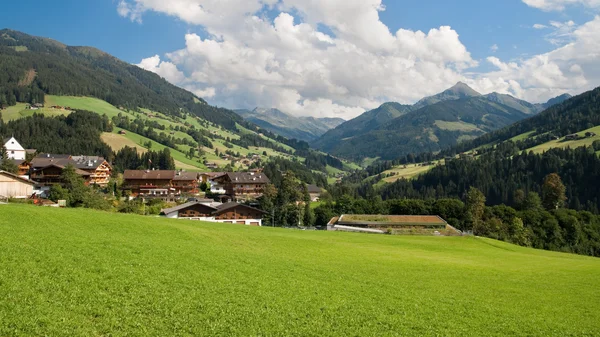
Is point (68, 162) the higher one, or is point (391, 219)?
point (68, 162)

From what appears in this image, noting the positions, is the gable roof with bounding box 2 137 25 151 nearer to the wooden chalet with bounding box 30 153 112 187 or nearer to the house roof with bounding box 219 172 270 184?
the wooden chalet with bounding box 30 153 112 187

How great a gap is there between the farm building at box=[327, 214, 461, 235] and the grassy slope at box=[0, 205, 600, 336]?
51.7 meters

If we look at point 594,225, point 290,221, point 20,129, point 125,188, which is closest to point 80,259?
point 290,221

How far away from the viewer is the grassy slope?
16547 mm

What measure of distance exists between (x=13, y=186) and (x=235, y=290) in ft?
220

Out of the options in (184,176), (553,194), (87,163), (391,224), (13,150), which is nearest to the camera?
(391,224)

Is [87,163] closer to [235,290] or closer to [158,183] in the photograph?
[158,183]

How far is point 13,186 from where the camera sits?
68.8 meters


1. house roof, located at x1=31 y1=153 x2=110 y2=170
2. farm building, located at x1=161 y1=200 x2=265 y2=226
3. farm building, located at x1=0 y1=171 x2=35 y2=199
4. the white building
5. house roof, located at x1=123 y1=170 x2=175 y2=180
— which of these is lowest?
farm building, located at x1=161 y1=200 x2=265 y2=226

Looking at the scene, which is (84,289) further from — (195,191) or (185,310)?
(195,191)

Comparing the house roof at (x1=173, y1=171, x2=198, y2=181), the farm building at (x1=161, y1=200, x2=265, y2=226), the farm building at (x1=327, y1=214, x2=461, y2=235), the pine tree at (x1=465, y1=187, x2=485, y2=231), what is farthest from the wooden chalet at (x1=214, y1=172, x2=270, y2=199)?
the pine tree at (x1=465, y1=187, x2=485, y2=231)

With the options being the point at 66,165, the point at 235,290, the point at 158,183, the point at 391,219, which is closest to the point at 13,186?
the point at 66,165

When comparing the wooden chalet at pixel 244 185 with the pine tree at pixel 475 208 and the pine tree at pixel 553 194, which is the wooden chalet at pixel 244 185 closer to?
the pine tree at pixel 475 208

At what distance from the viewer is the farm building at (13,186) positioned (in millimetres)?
67062
